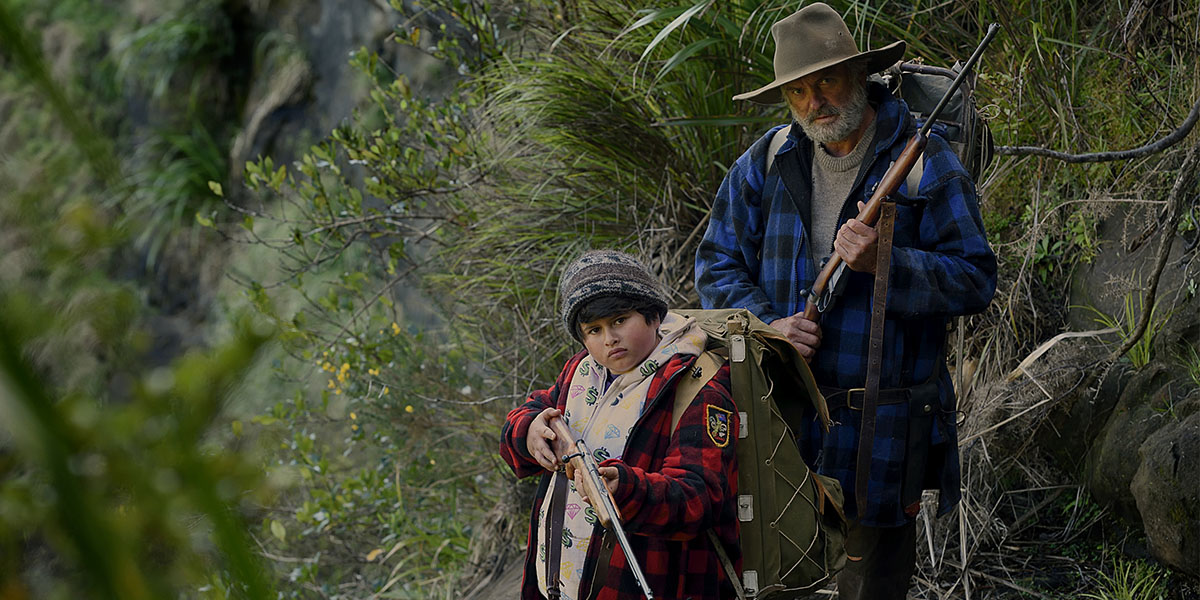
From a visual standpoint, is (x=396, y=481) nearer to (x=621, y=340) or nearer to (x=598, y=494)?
(x=621, y=340)

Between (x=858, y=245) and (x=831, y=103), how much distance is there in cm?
40

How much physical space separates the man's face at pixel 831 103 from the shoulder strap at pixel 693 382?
0.72m

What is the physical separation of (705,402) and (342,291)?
5779 millimetres

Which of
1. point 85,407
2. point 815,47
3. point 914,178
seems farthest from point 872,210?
point 85,407

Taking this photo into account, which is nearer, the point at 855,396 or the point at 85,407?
the point at 85,407

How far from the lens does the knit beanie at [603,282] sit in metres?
2.25

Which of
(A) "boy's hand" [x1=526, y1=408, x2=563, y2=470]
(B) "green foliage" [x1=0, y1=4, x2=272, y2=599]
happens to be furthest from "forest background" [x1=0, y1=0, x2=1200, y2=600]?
(A) "boy's hand" [x1=526, y1=408, x2=563, y2=470]

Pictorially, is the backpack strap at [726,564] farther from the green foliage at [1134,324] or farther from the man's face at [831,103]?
the green foliage at [1134,324]

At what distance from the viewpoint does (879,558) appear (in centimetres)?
281

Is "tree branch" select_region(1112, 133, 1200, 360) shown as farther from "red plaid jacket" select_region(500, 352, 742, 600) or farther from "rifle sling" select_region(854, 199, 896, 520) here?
"red plaid jacket" select_region(500, 352, 742, 600)

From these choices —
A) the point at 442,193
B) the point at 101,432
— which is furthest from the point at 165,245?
the point at 101,432

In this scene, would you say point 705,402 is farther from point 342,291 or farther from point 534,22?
point 342,291

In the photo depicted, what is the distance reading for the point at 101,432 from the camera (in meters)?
0.34

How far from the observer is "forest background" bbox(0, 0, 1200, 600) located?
33 centimetres
